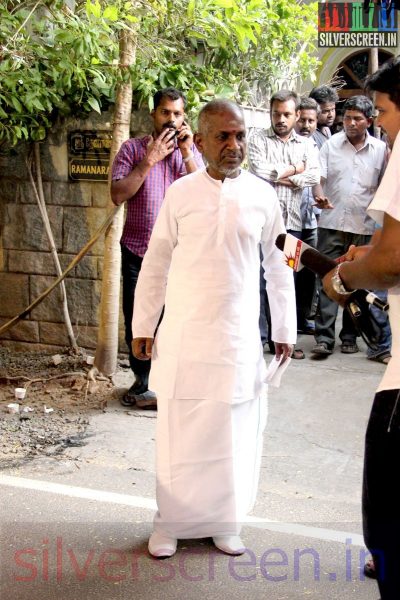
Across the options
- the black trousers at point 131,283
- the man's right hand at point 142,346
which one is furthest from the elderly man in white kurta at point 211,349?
the black trousers at point 131,283

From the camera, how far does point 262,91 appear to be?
8203mm

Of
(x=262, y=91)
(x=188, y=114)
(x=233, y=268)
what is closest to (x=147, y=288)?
(x=233, y=268)

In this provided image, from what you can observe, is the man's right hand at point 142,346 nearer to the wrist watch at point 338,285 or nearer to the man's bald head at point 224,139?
the man's bald head at point 224,139

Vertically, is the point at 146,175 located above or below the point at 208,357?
above

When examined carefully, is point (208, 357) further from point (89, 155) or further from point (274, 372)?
point (89, 155)

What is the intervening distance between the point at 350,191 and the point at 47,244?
2.62m

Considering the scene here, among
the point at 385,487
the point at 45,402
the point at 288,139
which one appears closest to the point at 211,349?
the point at 385,487

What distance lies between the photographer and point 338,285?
2773 mm

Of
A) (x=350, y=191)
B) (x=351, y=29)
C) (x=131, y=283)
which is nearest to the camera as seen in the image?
(x=131, y=283)

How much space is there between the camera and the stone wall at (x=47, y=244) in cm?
734

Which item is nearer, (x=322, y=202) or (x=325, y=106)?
(x=322, y=202)

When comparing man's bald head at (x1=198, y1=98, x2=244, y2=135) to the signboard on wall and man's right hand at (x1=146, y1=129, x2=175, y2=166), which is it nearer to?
man's right hand at (x1=146, y1=129, x2=175, y2=166)

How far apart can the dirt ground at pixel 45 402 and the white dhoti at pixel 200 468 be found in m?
1.53

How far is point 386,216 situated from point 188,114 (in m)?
4.46
